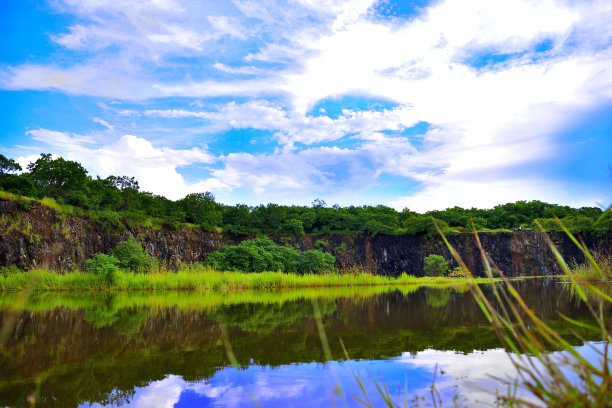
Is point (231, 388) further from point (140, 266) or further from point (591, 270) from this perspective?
point (140, 266)

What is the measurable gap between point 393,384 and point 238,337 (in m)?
2.34

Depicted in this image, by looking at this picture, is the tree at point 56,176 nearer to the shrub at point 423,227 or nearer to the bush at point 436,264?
the bush at point 436,264

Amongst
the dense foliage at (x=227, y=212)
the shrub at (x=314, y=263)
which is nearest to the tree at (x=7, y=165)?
the dense foliage at (x=227, y=212)

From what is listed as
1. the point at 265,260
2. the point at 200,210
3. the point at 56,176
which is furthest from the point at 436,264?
the point at 56,176

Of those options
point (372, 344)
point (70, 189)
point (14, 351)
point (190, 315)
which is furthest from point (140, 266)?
point (372, 344)

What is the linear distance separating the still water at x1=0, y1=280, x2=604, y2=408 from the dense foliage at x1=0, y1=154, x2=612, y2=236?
1420 centimetres

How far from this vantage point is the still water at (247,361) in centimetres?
273

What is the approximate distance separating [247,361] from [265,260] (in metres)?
16.0

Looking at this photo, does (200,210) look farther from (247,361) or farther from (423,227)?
(247,361)

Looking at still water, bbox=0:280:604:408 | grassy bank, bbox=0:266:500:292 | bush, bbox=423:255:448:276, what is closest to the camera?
still water, bbox=0:280:604:408

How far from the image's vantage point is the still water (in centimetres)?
273

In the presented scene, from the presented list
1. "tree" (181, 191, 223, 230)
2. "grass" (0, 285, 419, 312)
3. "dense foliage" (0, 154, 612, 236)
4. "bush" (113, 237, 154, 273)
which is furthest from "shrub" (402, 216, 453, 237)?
"bush" (113, 237, 154, 273)

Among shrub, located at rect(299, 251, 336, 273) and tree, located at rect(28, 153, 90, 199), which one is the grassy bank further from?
tree, located at rect(28, 153, 90, 199)

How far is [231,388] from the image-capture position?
9.52 feet
